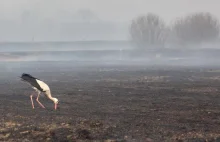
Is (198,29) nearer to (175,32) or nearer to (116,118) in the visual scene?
(175,32)

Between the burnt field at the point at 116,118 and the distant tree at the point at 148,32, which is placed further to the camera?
the distant tree at the point at 148,32

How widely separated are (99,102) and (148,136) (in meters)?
8.65

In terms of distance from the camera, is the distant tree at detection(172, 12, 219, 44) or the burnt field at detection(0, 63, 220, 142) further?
the distant tree at detection(172, 12, 219, 44)

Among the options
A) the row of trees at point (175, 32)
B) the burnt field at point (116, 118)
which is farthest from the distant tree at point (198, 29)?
the burnt field at point (116, 118)

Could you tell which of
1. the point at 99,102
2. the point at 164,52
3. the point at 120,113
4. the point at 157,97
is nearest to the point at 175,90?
the point at 157,97

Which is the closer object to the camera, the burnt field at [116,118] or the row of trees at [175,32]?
the burnt field at [116,118]

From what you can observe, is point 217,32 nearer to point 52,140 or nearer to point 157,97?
point 157,97

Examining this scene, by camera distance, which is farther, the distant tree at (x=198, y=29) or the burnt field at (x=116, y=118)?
the distant tree at (x=198, y=29)

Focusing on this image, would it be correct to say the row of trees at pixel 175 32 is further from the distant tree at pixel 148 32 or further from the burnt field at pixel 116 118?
the burnt field at pixel 116 118

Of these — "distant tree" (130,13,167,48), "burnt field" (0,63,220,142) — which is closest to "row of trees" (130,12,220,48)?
"distant tree" (130,13,167,48)

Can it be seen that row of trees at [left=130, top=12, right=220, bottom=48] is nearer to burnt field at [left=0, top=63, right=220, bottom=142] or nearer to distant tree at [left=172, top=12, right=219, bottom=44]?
distant tree at [left=172, top=12, right=219, bottom=44]

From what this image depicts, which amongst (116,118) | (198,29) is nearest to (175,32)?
(198,29)

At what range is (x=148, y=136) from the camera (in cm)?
1209

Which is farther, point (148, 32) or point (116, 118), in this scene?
point (148, 32)
